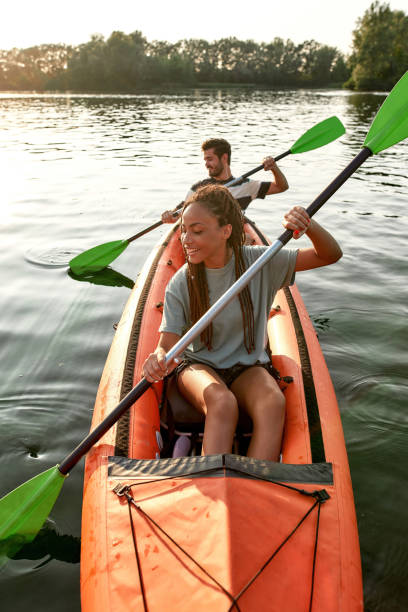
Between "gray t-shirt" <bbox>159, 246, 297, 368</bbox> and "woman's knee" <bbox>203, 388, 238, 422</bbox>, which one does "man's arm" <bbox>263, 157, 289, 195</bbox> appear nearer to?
"gray t-shirt" <bbox>159, 246, 297, 368</bbox>

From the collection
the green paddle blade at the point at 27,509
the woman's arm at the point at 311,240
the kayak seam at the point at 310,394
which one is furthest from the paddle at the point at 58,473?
the kayak seam at the point at 310,394

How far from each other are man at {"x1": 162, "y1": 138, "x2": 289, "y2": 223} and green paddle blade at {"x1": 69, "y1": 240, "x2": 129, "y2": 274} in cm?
151

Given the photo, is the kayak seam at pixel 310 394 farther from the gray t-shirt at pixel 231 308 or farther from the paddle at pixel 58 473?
the paddle at pixel 58 473

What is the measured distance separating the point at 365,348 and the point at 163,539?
2.95m

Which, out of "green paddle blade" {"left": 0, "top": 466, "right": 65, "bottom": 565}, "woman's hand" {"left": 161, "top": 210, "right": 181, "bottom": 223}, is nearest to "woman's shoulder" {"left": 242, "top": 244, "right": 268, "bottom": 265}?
"green paddle blade" {"left": 0, "top": 466, "right": 65, "bottom": 565}

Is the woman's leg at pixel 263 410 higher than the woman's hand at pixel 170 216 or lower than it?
lower

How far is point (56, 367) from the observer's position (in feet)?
13.1

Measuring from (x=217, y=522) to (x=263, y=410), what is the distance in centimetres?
60

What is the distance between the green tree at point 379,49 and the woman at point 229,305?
54663 mm

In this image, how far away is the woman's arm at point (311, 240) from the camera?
7.41 feet

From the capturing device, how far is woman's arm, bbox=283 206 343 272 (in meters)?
2.26

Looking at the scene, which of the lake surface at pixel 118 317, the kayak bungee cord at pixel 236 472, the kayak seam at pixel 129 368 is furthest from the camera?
the lake surface at pixel 118 317

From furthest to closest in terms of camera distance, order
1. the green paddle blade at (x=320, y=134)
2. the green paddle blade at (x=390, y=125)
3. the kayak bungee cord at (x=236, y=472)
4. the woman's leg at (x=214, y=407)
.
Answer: the green paddle blade at (x=320, y=134) < the green paddle blade at (x=390, y=125) < the woman's leg at (x=214, y=407) < the kayak bungee cord at (x=236, y=472)

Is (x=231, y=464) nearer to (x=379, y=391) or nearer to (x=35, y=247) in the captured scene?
(x=379, y=391)
